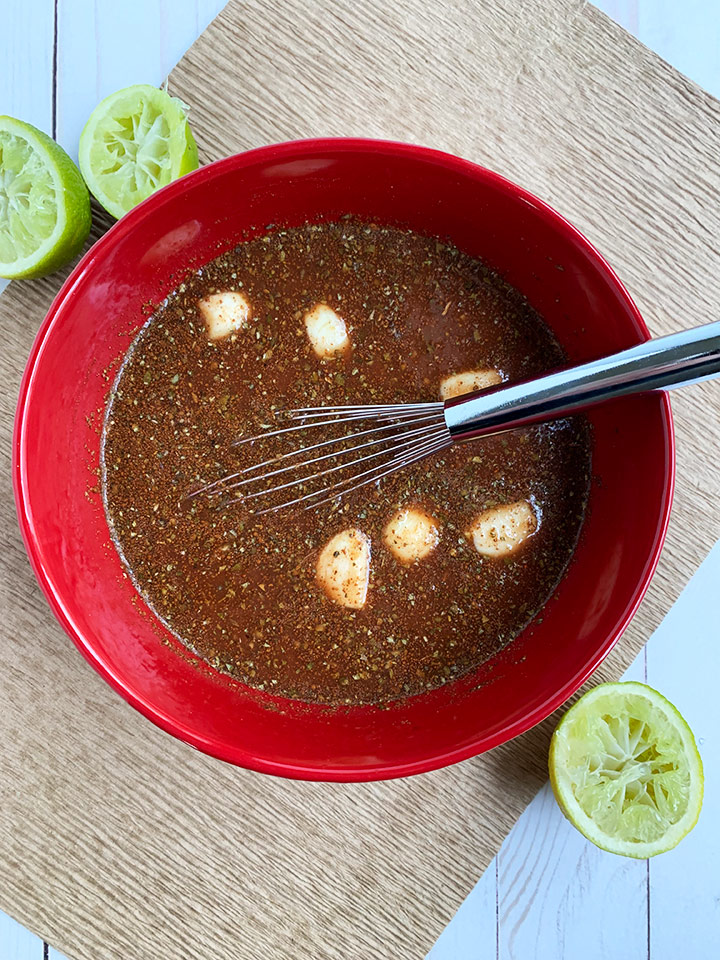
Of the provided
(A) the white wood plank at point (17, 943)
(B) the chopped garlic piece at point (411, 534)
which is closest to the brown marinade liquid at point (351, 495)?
(B) the chopped garlic piece at point (411, 534)

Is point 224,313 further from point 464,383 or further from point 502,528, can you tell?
point 502,528

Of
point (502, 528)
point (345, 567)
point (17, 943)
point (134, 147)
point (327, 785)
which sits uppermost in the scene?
point (134, 147)

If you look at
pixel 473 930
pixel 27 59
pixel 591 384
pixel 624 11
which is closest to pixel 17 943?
pixel 473 930

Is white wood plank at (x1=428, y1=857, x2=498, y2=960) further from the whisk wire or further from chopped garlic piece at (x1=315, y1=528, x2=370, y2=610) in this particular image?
the whisk wire

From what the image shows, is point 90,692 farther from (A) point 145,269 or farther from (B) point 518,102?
(B) point 518,102

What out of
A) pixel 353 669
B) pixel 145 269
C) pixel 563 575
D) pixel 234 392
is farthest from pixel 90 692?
pixel 563 575

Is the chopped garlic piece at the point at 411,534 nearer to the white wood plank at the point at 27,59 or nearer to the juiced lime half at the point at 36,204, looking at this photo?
the juiced lime half at the point at 36,204

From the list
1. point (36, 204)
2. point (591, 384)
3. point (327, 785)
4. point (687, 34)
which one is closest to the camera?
point (591, 384)
